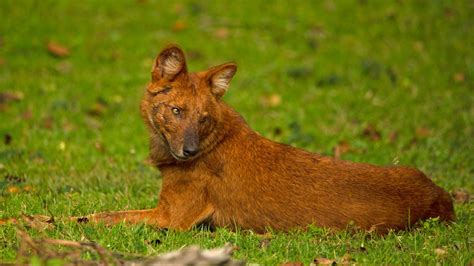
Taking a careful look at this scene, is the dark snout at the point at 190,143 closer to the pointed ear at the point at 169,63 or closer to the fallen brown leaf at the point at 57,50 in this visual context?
the pointed ear at the point at 169,63

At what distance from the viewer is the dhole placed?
6453 mm

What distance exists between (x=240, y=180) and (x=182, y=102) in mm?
768

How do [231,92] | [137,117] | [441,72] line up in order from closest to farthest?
[137,117] < [231,92] < [441,72]

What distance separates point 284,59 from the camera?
43.7 feet

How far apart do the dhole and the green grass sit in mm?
195

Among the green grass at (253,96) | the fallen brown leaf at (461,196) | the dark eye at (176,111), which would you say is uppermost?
the dark eye at (176,111)

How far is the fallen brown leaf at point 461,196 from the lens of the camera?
7.96 metres

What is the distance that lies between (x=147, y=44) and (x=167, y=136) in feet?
23.3

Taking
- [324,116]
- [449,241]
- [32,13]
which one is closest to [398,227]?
[449,241]

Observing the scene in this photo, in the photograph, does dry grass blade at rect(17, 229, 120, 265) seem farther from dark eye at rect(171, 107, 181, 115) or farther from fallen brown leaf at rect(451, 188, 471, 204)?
fallen brown leaf at rect(451, 188, 471, 204)

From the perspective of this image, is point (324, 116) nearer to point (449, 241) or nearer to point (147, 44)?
point (147, 44)

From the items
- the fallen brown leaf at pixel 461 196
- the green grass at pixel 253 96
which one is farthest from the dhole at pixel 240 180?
the fallen brown leaf at pixel 461 196

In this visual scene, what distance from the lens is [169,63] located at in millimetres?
6719

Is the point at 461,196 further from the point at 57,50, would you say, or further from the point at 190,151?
the point at 57,50
